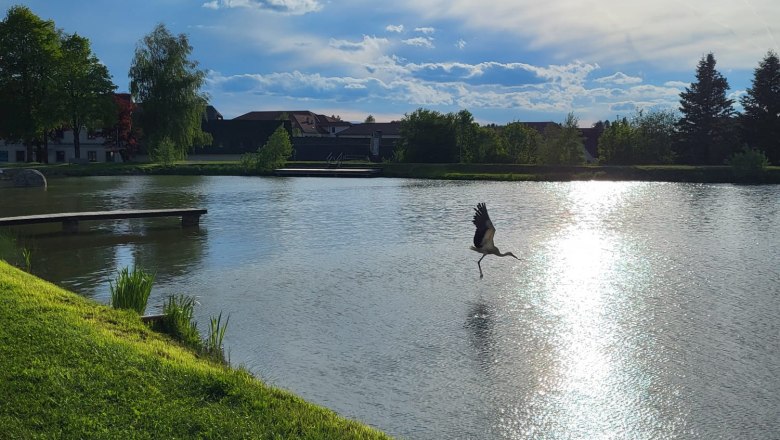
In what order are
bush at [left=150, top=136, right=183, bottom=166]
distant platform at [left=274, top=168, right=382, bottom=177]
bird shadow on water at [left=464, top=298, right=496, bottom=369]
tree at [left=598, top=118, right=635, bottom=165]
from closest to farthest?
bird shadow on water at [left=464, top=298, right=496, bottom=369], distant platform at [left=274, top=168, right=382, bottom=177], bush at [left=150, top=136, right=183, bottom=166], tree at [left=598, top=118, right=635, bottom=165]

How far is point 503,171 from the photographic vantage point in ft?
172

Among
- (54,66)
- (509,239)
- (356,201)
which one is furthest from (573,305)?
(54,66)

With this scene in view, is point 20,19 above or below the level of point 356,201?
above

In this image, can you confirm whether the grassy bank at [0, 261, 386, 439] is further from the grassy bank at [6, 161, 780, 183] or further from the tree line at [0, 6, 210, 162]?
the tree line at [0, 6, 210, 162]

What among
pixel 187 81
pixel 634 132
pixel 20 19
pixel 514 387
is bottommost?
pixel 514 387

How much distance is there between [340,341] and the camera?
29.2 feet

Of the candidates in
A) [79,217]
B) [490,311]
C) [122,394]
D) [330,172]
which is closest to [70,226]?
[79,217]

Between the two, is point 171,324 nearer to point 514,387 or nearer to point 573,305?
point 514,387

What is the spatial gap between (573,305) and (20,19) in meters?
54.0

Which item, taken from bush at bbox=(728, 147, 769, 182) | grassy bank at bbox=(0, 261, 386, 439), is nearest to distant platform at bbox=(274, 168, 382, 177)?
bush at bbox=(728, 147, 769, 182)

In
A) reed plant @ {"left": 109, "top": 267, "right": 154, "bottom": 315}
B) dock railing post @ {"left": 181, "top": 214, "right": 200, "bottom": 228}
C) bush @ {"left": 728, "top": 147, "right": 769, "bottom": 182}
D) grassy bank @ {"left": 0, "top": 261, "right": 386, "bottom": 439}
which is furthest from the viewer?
bush @ {"left": 728, "top": 147, "right": 769, "bottom": 182}

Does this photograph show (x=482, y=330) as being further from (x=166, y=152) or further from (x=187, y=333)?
(x=166, y=152)

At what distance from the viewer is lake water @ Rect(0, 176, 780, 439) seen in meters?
6.80

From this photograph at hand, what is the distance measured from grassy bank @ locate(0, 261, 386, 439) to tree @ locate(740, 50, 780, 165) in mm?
57554
